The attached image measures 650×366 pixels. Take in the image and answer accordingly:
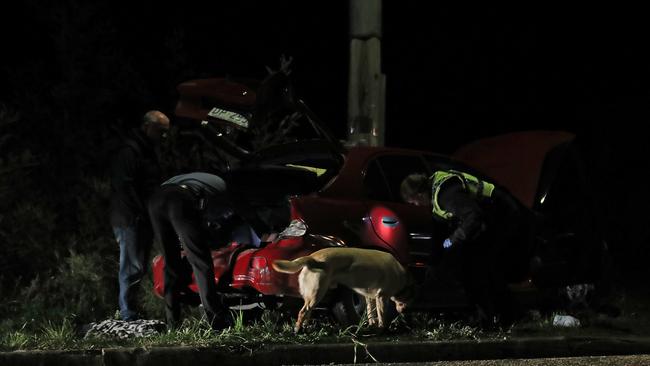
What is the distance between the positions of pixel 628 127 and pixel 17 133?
29.7ft

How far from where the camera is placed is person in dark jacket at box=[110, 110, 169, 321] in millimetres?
9039

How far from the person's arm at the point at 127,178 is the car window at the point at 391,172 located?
187 cm

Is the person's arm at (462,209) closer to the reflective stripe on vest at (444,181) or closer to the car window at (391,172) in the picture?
the reflective stripe on vest at (444,181)

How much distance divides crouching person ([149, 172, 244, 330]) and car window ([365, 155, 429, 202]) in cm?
111

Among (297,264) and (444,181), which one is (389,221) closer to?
(444,181)

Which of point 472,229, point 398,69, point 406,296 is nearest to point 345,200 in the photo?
point 406,296

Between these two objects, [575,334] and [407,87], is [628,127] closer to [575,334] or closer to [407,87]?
[407,87]

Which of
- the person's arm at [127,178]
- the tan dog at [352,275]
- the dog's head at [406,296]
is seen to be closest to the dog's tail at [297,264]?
the tan dog at [352,275]

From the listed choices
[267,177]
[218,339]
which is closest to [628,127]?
[267,177]

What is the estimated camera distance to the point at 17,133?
44.8 ft

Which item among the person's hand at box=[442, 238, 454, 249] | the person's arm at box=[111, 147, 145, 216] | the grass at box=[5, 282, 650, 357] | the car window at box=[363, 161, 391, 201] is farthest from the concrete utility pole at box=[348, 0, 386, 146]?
the person's arm at box=[111, 147, 145, 216]

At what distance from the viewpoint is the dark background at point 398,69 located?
45.6 ft

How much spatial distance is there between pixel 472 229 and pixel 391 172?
951 millimetres

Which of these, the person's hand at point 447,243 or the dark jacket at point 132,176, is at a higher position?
the dark jacket at point 132,176
